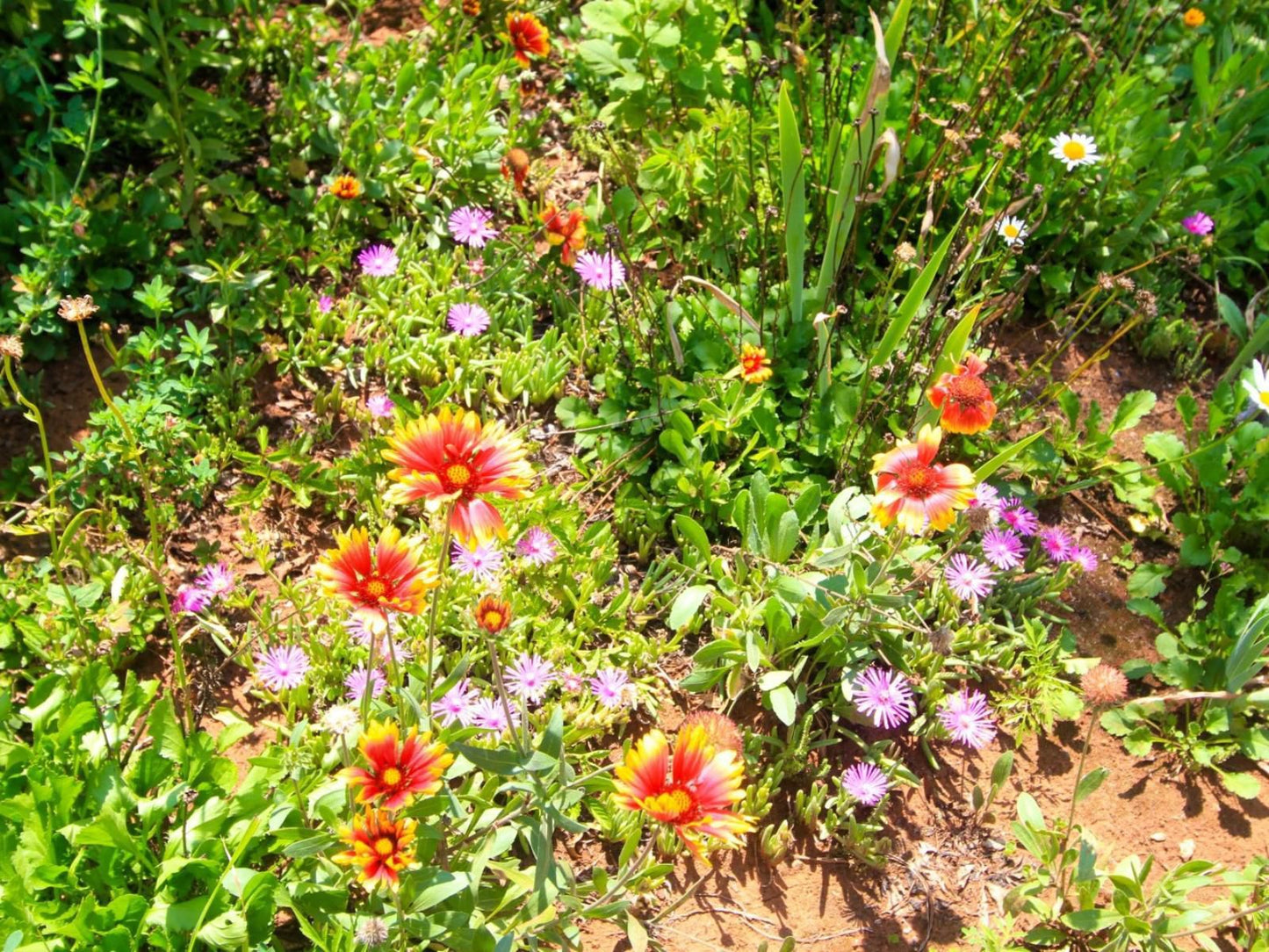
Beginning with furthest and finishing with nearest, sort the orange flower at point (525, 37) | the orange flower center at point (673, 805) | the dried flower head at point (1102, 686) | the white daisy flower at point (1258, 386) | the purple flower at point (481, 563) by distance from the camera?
1. the orange flower at point (525, 37)
2. the white daisy flower at point (1258, 386)
3. the purple flower at point (481, 563)
4. the dried flower head at point (1102, 686)
5. the orange flower center at point (673, 805)

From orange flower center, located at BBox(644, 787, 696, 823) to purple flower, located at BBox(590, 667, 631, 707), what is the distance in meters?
0.67

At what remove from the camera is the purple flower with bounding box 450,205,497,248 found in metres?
3.14

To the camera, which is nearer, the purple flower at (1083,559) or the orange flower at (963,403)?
the orange flower at (963,403)

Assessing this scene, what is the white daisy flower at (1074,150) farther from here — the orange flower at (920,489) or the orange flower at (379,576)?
the orange flower at (379,576)

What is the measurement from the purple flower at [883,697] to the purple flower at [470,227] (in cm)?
158

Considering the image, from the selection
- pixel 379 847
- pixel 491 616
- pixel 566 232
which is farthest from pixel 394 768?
pixel 566 232

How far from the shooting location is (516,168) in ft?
10.8

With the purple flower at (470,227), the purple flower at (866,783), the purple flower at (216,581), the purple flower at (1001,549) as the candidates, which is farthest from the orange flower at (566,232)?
the purple flower at (866,783)

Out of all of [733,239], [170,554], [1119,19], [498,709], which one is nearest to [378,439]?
[170,554]

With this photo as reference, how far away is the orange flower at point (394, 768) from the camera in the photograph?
5.68ft

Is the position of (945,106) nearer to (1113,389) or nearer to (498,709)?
(1113,389)

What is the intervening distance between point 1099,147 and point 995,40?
448 mm

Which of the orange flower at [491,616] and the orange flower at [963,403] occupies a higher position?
the orange flower at [963,403]

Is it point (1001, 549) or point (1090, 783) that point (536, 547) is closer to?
point (1001, 549)
